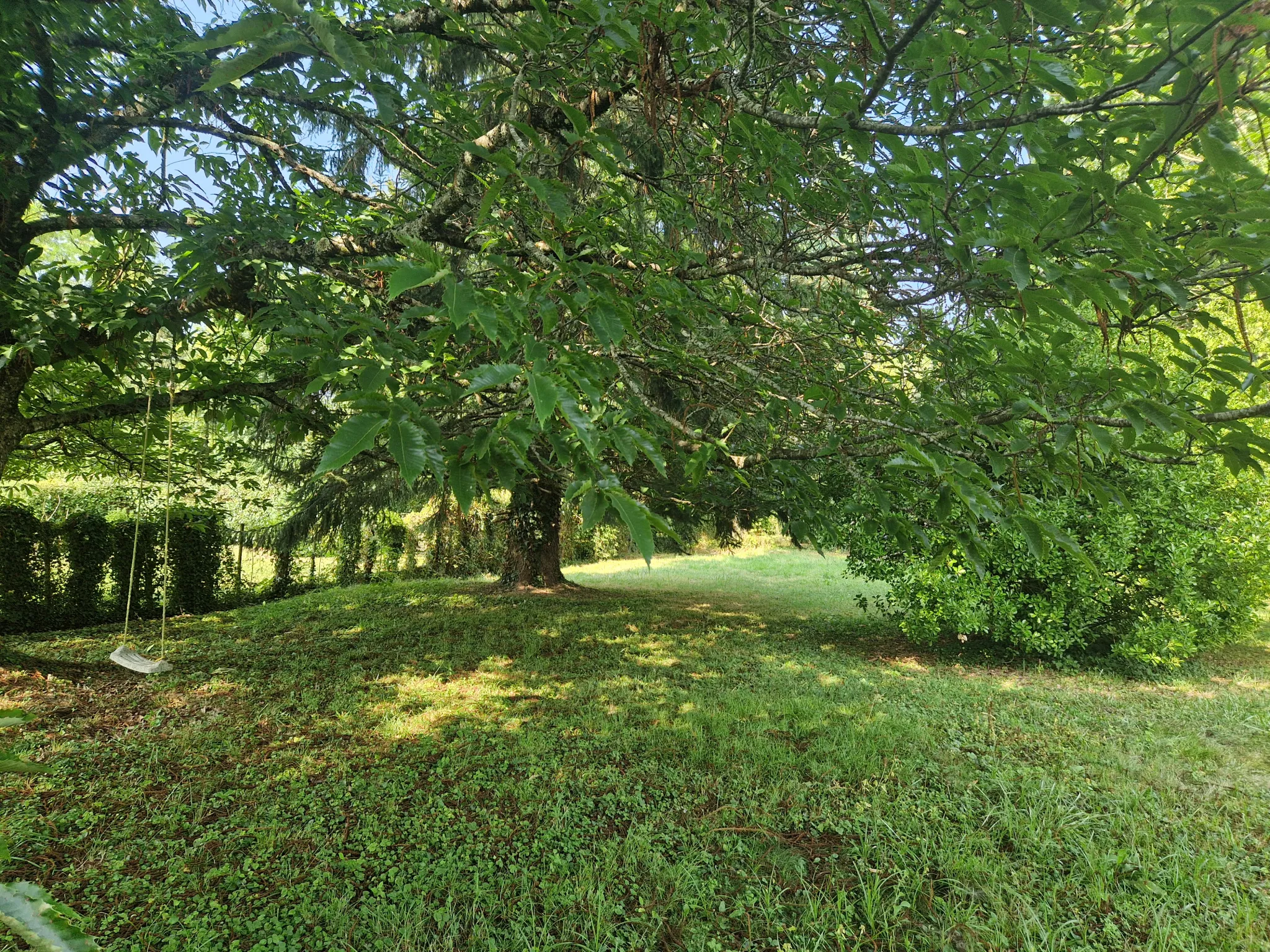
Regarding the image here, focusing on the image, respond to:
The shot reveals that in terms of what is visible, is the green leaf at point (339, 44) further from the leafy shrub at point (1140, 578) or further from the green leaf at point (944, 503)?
the leafy shrub at point (1140, 578)

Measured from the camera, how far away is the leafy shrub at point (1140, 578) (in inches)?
235

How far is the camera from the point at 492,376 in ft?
5.11

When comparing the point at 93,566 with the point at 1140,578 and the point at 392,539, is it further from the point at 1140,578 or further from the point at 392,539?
the point at 1140,578

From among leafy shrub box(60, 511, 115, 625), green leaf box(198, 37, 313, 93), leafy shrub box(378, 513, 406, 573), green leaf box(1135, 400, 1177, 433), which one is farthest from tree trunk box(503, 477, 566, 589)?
green leaf box(198, 37, 313, 93)

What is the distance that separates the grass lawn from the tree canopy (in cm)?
160

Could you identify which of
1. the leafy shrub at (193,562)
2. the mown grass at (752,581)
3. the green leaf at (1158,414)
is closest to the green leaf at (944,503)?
the green leaf at (1158,414)

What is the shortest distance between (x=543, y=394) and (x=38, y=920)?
1167 millimetres

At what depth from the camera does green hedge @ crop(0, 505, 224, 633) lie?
7.16 meters

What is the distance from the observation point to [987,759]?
3793mm

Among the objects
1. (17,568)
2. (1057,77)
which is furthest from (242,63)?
(17,568)

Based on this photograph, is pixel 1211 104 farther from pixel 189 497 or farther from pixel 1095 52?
pixel 189 497

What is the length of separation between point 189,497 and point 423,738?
24.6ft

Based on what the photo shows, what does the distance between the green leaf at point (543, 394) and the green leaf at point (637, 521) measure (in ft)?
0.86

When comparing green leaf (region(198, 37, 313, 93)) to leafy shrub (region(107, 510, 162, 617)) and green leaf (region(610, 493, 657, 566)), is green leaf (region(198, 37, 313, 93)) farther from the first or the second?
leafy shrub (region(107, 510, 162, 617))
